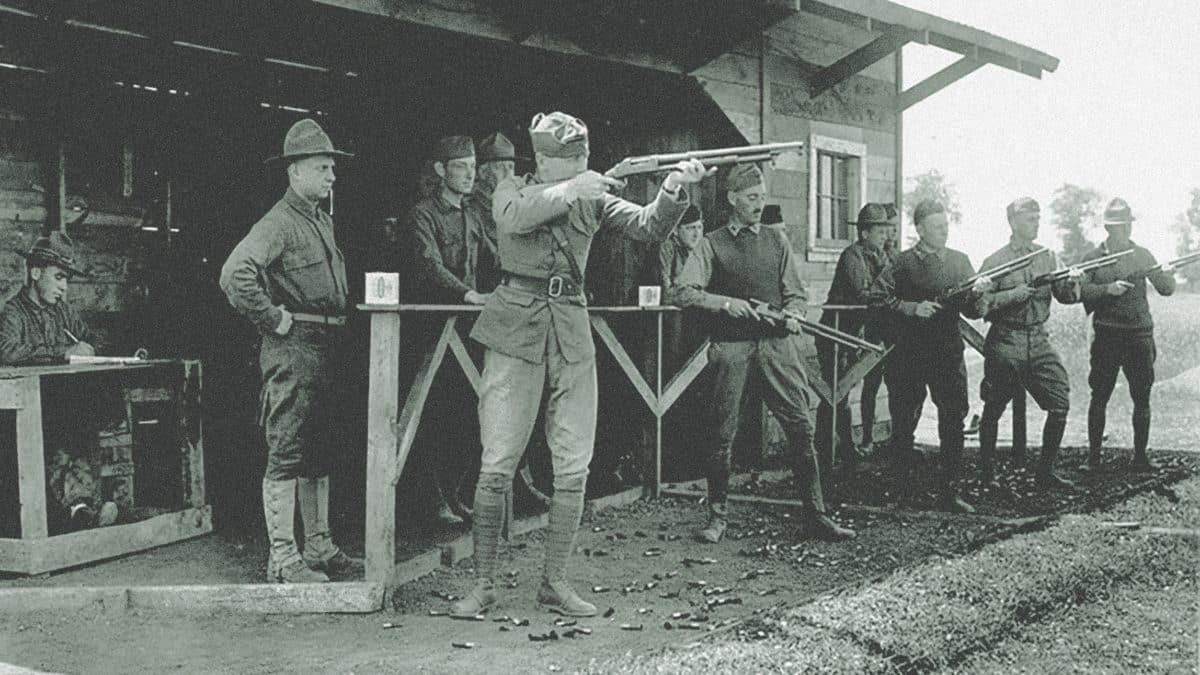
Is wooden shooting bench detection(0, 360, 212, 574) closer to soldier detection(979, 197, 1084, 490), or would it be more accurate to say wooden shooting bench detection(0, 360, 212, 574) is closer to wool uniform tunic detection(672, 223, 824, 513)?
Result: wool uniform tunic detection(672, 223, 824, 513)

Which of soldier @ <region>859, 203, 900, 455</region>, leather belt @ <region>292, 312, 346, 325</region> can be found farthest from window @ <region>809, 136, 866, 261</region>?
leather belt @ <region>292, 312, 346, 325</region>

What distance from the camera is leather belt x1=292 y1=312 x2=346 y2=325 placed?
583cm

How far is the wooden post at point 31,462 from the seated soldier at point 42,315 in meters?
0.67

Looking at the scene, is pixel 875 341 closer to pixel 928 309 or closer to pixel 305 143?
pixel 928 309

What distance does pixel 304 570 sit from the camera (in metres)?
5.84

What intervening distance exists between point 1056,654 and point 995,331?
4392 millimetres

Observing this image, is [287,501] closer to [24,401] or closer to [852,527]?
[24,401]

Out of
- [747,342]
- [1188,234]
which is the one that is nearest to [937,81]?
[747,342]

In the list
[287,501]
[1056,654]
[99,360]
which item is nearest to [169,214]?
[99,360]

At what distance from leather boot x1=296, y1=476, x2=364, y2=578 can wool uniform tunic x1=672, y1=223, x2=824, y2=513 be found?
226 centimetres

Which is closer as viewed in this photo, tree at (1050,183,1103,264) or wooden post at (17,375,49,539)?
wooden post at (17,375,49,539)

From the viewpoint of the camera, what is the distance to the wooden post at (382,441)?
18.7 feet

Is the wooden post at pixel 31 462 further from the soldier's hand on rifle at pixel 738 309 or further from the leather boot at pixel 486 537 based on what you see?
the soldier's hand on rifle at pixel 738 309

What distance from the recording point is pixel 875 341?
1030cm
